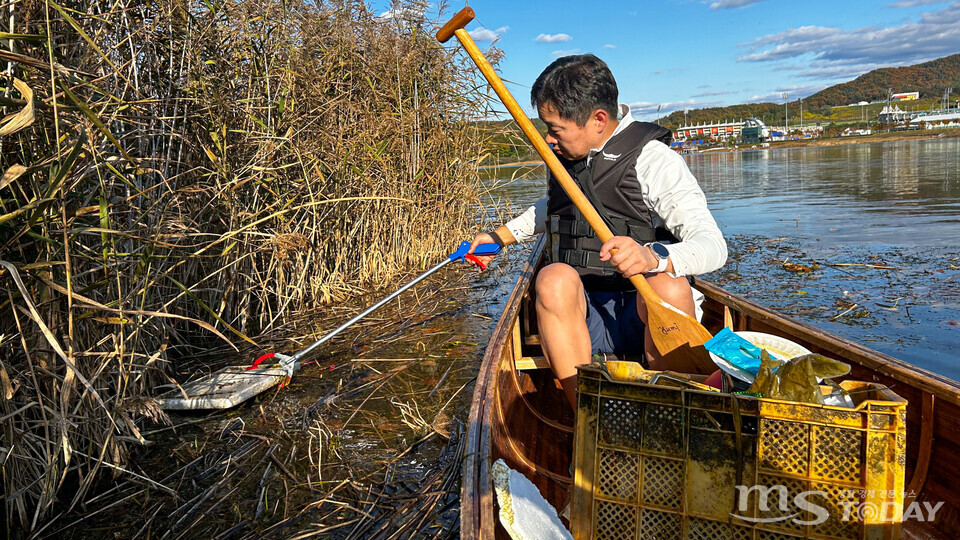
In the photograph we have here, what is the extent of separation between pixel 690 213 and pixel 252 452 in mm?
2457

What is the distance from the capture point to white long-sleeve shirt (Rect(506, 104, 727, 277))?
2.14 metres

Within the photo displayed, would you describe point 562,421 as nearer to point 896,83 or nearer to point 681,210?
point 681,210

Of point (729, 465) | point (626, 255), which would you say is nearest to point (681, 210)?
point (626, 255)

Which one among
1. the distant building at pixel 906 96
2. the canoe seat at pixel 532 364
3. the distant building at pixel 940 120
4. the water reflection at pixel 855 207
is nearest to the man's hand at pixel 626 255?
the canoe seat at pixel 532 364

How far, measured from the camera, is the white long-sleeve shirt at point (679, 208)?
7.02ft

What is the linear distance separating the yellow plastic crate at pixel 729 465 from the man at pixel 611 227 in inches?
28.6

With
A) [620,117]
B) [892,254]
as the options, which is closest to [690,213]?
[620,117]

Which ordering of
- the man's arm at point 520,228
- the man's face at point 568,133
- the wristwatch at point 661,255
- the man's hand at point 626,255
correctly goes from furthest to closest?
the man's arm at point 520,228 → the man's face at point 568,133 → the wristwatch at point 661,255 → the man's hand at point 626,255

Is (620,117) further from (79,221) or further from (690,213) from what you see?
(79,221)

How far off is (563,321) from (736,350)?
67 cm

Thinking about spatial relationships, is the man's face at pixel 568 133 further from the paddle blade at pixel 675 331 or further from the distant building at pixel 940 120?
the distant building at pixel 940 120

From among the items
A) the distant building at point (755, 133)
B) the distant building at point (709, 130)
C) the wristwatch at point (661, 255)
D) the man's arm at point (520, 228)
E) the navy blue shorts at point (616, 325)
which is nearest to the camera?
the wristwatch at point (661, 255)

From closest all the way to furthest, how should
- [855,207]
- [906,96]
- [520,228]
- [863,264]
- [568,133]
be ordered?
1. [568,133]
2. [520,228]
3. [863,264]
4. [855,207]
5. [906,96]

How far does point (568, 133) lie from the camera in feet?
8.07
